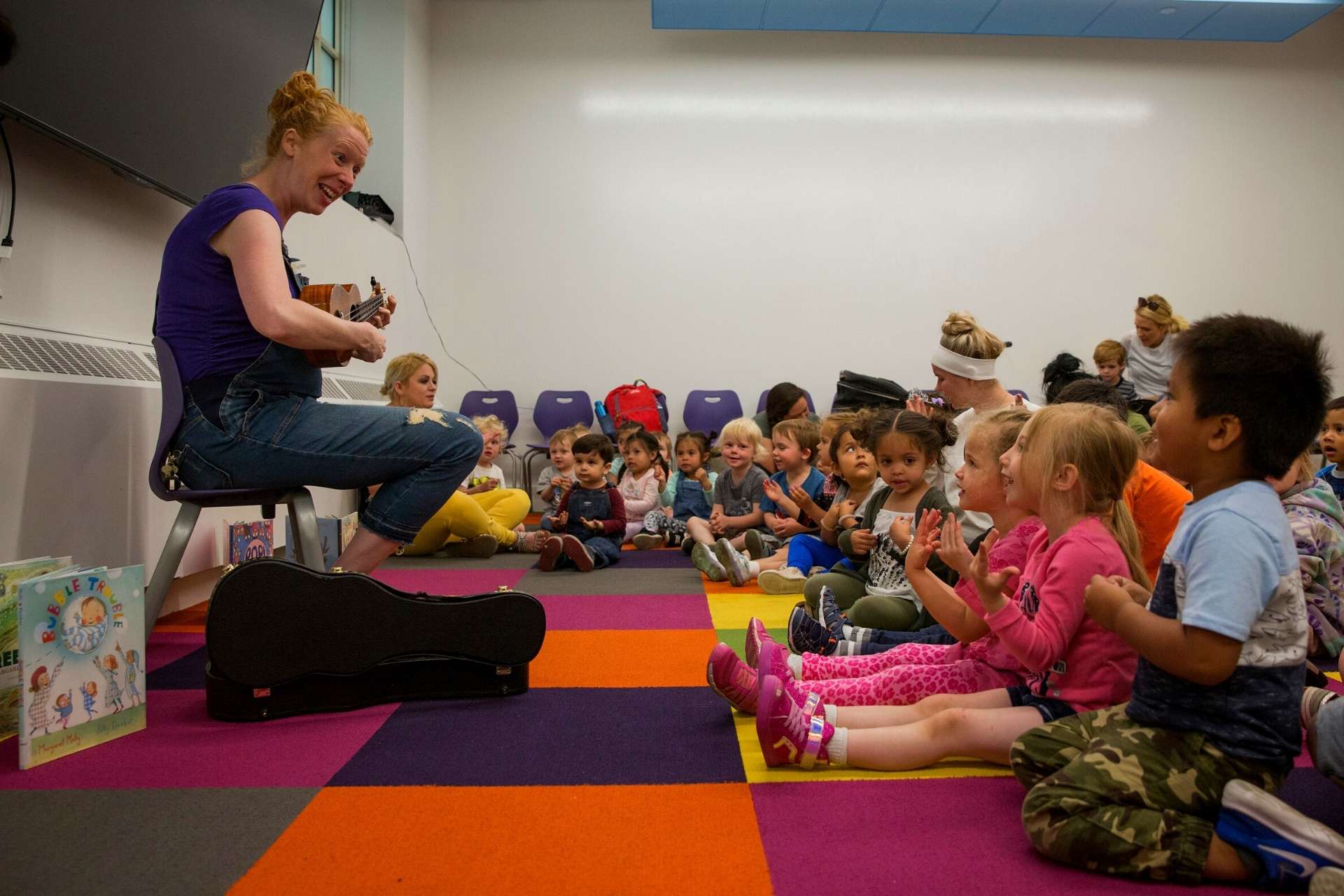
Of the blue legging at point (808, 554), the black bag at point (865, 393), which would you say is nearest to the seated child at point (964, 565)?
the blue legging at point (808, 554)

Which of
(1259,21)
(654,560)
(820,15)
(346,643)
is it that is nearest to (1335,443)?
(654,560)

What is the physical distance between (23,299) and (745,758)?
2.28 meters

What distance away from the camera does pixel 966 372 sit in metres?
3.35

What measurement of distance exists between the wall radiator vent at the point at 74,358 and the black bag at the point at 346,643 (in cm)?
102

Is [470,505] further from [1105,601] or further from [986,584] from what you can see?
[1105,601]

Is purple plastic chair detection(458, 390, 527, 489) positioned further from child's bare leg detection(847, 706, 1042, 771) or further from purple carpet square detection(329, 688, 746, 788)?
child's bare leg detection(847, 706, 1042, 771)

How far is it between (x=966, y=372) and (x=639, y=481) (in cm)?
295

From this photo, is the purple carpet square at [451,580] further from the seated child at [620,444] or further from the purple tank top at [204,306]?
the purple tank top at [204,306]

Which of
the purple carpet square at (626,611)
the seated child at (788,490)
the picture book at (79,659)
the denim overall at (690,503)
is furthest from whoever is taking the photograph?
the denim overall at (690,503)

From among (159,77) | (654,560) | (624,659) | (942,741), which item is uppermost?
(159,77)

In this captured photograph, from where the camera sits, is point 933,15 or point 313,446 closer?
point 313,446

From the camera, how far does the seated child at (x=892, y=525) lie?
2.82 metres

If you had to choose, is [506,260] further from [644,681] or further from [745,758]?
[745,758]

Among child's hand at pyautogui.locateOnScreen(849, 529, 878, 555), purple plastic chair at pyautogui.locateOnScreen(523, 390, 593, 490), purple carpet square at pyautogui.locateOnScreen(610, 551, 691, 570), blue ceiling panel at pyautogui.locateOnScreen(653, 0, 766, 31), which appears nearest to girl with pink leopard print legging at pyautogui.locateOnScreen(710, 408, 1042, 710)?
child's hand at pyautogui.locateOnScreen(849, 529, 878, 555)
